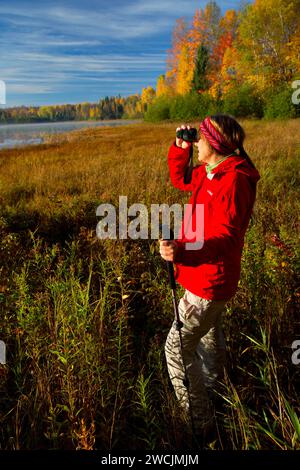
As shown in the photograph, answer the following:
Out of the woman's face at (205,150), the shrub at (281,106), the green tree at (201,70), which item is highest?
the green tree at (201,70)

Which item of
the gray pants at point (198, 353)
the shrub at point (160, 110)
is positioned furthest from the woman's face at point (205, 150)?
the shrub at point (160, 110)

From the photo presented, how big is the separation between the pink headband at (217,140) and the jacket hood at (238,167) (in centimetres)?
6

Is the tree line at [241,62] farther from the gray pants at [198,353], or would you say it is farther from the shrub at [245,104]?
the gray pants at [198,353]

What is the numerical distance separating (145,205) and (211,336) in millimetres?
3528

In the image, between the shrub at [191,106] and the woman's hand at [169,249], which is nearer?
the woman's hand at [169,249]

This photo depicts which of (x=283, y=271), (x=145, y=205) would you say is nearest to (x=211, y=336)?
(x=283, y=271)

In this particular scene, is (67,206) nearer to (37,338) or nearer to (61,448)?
(37,338)

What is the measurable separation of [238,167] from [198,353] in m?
1.39

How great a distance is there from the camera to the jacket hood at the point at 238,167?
6.61 feet

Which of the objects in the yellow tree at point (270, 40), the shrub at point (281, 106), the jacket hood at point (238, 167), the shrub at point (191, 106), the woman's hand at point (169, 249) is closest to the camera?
the woman's hand at point (169, 249)

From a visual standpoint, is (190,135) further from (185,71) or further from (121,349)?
(185,71)

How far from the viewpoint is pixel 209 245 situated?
1.91 m
